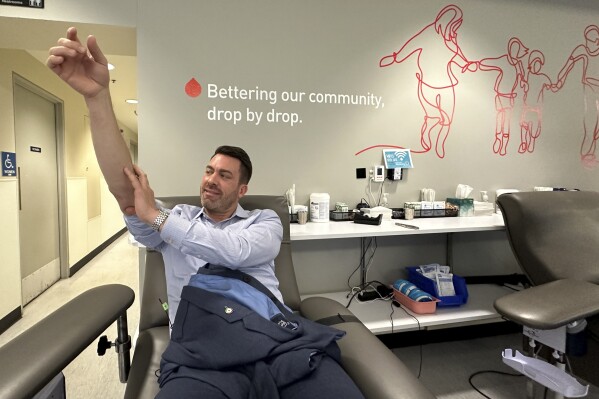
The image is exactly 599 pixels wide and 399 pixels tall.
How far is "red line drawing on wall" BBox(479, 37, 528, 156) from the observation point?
95.3 inches

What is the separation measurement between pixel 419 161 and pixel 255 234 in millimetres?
1510

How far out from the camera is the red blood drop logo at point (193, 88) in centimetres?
196

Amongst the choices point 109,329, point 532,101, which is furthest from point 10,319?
point 532,101

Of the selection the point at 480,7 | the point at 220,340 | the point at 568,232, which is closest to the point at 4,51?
the point at 220,340

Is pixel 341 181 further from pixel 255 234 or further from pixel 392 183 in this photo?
pixel 255 234

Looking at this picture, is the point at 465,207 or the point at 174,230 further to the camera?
the point at 465,207

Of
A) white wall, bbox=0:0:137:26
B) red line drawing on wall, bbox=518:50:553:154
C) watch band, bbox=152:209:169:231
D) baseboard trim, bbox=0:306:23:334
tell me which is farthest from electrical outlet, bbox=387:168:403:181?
baseboard trim, bbox=0:306:23:334

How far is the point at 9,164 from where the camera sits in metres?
2.54

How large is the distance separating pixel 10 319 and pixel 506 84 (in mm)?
3915

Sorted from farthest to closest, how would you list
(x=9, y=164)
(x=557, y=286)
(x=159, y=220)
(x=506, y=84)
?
1. (x=9, y=164)
2. (x=506, y=84)
3. (x=557, y=286)
4. (x=159, y=220)

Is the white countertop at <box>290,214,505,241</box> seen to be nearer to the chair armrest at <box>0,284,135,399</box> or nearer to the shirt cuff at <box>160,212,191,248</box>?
the shirt cuff at <box>160,212,191,248</box>

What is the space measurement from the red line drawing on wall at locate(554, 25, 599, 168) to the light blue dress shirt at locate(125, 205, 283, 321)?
2581 millimetres

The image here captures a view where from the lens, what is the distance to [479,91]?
2391 mm

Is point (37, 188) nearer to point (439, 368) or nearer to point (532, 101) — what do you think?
point (439, 368)
